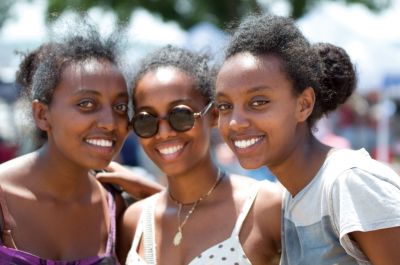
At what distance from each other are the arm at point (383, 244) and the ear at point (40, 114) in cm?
166

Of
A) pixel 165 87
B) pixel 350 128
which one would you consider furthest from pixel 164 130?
pixel 350 128

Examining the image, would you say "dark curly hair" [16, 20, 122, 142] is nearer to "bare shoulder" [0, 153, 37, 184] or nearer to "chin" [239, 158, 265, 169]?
"bare shoulder" [0, 153, 37, 184]

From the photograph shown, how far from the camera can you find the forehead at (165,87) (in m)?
3.27

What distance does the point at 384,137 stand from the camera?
1092cm

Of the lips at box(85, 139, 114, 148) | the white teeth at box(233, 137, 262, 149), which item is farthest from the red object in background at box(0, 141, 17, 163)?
the white teeth at box(233, 137, 262, 149)

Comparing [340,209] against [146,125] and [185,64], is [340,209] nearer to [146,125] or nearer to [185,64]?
[146,125]

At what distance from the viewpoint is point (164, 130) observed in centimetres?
322

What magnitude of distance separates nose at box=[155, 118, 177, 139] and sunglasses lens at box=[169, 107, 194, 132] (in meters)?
0.02

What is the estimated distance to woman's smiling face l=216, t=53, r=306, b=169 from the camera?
106 inches

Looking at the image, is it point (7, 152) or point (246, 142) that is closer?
point (246, 142)

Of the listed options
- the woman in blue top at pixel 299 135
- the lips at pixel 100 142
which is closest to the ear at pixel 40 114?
the lips at pixel 100 142

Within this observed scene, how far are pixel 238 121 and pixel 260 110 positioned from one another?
0.10m

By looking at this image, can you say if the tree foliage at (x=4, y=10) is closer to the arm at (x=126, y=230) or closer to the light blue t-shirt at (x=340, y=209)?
the arm at (x=126, y=230)

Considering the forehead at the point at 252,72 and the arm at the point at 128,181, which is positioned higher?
the forehead at the point at 252,72
